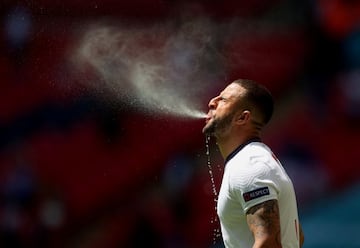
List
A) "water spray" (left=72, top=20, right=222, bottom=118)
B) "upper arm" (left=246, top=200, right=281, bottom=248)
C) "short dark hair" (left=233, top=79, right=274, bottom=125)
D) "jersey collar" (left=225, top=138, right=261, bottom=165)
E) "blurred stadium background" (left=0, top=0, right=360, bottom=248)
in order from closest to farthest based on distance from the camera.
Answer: "upper arm" (left=246, top=200, right=281, bottom=248) → "jersey collar" (left=225, top=138, right=261, bottom=165) → "short dark hair" (left=233, top=79, right=274, bottom=125) → "water spray" (left=72, top=20, right=222, bottom=118) → "blurred stadium background" (left=0, top=0, right=360, bottom=248)

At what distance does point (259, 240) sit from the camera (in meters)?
4.32

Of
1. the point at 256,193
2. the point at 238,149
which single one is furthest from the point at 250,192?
the point at 238,149

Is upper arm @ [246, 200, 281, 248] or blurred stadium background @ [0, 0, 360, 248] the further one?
blurred stadium background @ [0, 0, 360, 248]

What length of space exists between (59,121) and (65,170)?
614 mm

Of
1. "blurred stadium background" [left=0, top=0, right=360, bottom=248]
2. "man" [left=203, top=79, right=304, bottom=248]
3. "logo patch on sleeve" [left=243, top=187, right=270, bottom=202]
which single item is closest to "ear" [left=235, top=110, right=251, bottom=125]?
"man" [left=203, top=79, right=304, bottom=248]

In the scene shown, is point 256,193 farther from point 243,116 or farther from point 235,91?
point 235,91

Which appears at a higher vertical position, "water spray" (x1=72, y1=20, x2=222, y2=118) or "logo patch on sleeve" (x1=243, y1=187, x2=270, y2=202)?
"water spray" (x1=72, y1=20, x2=222, y2=118)

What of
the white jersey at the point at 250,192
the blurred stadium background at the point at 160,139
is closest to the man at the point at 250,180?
the white jersey at the point at 250,192

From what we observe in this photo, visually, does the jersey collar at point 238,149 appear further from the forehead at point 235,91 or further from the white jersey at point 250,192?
the forehead at point 235,91

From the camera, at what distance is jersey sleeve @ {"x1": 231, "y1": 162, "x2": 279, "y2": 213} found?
439 cm

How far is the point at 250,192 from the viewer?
4402 millimetres

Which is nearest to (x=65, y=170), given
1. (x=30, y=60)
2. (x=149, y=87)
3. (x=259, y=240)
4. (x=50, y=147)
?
(x=50, y=147)

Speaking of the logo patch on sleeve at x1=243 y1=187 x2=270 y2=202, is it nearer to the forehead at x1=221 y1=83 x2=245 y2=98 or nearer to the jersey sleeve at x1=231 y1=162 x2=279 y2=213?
the jersey sleeve at x1=231 y1=162 x2=279 y2=213

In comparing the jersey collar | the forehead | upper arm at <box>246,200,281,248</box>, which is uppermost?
the forehead
